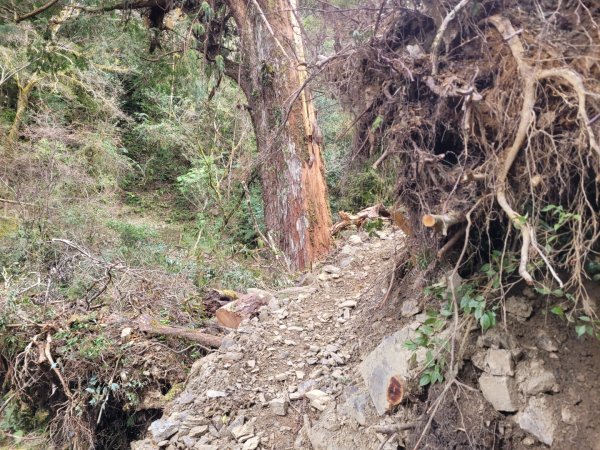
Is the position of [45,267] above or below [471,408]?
above

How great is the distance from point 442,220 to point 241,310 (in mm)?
2778

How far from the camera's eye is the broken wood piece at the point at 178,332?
14.4ft

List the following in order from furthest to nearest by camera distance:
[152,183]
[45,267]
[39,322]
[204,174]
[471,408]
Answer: [152,183] < [204,174] < [45,267] < [39,322] < [471,408]

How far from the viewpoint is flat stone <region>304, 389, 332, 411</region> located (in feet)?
9.43

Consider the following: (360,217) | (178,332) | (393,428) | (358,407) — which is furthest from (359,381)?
(360,217)

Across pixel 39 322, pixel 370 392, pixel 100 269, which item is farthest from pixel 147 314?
pixel 370 392

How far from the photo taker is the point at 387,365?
259cm

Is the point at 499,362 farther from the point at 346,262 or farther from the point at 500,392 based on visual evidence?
the point at 346,262

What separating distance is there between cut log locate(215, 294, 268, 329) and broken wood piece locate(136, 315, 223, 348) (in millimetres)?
194

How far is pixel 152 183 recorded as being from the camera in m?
13.5

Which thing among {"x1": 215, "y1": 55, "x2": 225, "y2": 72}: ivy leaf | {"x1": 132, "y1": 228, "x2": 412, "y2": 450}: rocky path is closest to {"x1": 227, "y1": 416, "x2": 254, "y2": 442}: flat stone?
{"x1": 132, "y1": 228, "x2": 412, "y2": 450}: rocky path

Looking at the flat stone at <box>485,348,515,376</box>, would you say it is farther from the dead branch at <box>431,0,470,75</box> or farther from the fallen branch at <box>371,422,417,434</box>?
the dead branch at <box>431,0,470,75</box>

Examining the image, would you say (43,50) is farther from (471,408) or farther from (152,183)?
(152,183)

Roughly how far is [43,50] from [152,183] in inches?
307
